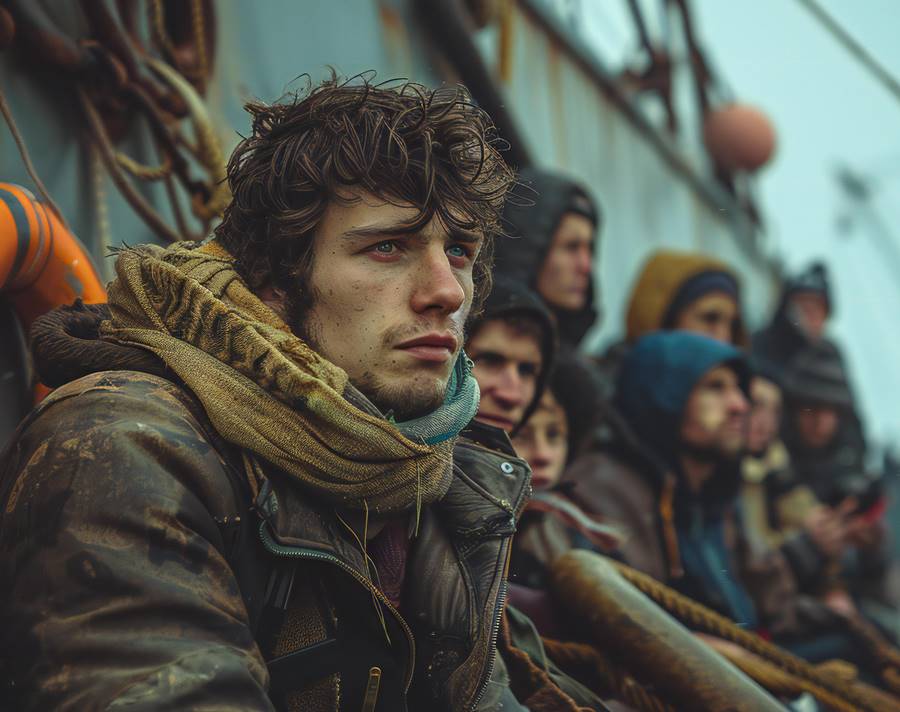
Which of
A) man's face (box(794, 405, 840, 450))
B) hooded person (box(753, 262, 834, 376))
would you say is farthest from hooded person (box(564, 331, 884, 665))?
hooded person (box(753, 262, 834, 376))

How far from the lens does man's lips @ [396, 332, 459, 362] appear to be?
225 centimetres

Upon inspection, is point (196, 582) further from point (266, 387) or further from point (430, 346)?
point (430, 346)

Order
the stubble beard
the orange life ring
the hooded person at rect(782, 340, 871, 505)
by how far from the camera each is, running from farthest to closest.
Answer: the hooded person at rect(782, 340, 871, 505)
the orange life ring
the stubble beard

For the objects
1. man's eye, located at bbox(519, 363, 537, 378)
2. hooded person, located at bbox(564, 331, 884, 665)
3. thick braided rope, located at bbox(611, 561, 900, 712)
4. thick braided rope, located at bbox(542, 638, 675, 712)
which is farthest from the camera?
hooded person, located at bbox(564, 331, 884, 665)

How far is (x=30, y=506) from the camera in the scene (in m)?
1.79

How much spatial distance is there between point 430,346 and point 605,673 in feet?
3.94

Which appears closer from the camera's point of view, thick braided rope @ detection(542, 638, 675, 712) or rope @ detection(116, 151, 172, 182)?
thick braided rope @ detection(542, 638, 675, 712)

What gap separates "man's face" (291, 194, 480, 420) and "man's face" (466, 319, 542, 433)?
144 cm

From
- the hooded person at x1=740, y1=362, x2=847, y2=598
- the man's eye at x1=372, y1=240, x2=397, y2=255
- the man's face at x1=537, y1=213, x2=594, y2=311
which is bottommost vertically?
the hooded person at x1=740, y1=362, x2=847, y2=598

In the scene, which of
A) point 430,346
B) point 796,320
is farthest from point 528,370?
point 796,320

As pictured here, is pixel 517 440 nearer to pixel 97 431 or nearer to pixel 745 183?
pixel 97 431

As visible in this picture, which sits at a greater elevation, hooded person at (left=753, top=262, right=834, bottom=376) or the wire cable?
the wire cable

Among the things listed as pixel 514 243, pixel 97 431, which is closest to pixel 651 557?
pixel 514 243

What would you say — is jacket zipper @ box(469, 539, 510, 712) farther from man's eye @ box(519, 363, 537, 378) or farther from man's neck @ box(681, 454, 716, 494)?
man's neck @ box(681, 454, 716, 494)
